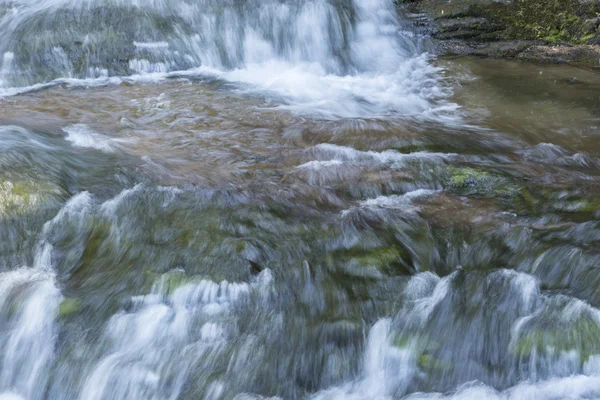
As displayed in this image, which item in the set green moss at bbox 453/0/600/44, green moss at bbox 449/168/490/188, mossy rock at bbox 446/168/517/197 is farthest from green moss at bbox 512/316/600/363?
green moss at bbox 453/0/600/44

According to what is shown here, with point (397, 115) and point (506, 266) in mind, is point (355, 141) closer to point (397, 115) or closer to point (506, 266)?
point (397, 115)

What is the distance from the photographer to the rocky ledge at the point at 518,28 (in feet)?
26.7

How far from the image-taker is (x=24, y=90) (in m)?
7.46

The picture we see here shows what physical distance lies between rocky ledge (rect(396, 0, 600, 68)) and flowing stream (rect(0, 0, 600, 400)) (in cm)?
143

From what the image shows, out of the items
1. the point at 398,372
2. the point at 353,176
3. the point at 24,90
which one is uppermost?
the point at 24,90

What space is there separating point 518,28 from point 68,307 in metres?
7.41

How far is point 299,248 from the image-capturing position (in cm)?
400

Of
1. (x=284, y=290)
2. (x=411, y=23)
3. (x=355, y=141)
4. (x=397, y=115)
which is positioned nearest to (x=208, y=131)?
(x=355, y=141)

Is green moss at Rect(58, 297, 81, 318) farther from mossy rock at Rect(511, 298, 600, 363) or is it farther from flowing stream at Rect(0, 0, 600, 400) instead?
mossy rock at Rect(511, 298, 600, 363)

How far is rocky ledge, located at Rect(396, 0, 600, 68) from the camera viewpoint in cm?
813

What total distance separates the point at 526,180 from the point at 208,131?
10.1 feet

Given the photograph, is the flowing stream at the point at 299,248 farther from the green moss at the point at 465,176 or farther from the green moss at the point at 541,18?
the green moss at the point at 541,18

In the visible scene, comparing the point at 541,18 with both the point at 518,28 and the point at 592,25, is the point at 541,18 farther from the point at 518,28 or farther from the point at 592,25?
the point at 592,25

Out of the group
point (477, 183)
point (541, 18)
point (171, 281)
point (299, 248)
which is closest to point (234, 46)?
point (541, 18)
